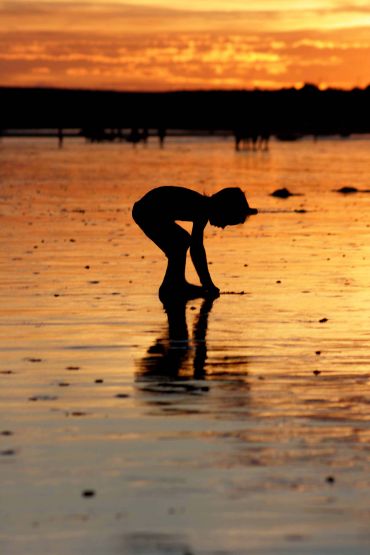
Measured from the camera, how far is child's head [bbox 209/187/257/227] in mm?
17984

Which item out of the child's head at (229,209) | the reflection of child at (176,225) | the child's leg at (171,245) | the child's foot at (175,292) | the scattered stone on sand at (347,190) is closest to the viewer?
the child's head at (229,209)

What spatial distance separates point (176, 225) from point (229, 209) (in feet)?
3.43

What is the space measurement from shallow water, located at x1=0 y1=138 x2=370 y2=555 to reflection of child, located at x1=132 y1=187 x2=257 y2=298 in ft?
1.08

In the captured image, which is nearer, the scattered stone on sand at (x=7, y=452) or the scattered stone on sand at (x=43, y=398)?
the scattered stone on sand at (x=7, y=452)

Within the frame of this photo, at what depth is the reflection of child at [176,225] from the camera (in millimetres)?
18266

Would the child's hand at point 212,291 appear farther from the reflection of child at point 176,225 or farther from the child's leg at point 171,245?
the child's leg at point 171,245

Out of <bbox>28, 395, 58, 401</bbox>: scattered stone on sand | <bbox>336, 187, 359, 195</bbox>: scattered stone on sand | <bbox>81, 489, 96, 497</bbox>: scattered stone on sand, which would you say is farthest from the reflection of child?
<bbox>336, 187, 359, 195</bbox>: scattered stone on sand

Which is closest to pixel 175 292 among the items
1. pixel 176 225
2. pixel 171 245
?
pixel 171 245

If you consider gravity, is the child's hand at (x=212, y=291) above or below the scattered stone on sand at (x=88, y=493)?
below

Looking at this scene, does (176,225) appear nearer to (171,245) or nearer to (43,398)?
(171,245)

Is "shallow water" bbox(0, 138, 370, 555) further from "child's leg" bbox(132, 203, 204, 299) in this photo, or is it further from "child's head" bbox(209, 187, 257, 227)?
"child's head" bbox(209, 187, 257, 227)

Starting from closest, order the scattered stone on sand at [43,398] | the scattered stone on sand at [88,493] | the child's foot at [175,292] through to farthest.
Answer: the scattered stone on sand at [88,493] → the scattered stone on sand at [43,398] → the child's foot at [175,292]

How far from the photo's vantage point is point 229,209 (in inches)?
709

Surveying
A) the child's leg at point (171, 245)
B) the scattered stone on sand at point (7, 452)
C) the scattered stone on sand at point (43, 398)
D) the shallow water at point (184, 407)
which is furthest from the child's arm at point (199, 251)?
the scattered stone on sand at point (7, 452)
